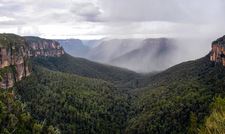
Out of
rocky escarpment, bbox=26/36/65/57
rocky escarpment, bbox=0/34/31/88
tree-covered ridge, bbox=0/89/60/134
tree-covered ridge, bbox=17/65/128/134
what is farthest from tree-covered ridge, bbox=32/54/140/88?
tree-covered ridge, bbox=0/89/60/134

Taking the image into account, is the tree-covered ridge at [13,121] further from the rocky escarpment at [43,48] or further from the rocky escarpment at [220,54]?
the rocky escarpment at [43,48]

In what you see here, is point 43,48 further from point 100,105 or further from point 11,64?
point 100,105

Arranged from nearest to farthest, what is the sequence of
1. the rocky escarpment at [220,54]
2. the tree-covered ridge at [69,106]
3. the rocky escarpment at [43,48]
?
the tree-covered ridge at [69,106] → the rocky escarpment at [220,54] → the rocky escarpment at [43,48]

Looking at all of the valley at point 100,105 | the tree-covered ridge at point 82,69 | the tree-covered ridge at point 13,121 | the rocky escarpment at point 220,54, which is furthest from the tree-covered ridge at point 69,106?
the tree-covered ridge at point 82,69

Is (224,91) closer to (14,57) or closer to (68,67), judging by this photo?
(14,57)

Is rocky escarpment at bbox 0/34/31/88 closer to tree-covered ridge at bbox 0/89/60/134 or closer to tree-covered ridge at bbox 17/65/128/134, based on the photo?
tree-covered ridge at bbox 17/65/128/134

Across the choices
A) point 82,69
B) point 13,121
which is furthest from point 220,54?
point 82,69
